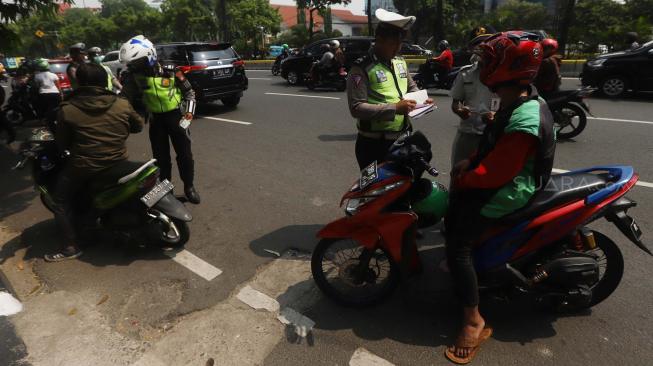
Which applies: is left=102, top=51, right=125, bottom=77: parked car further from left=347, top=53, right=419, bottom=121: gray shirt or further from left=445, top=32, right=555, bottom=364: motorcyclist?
left=445, top=32, right=555, bottom=364: motorcyclist

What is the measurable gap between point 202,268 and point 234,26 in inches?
1431

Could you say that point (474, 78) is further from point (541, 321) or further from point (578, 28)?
point (578, 28)

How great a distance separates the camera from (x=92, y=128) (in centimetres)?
309

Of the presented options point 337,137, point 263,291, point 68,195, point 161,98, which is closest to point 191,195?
point 161,98

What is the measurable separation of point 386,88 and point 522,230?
1257 mm

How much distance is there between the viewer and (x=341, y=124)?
7934 mm

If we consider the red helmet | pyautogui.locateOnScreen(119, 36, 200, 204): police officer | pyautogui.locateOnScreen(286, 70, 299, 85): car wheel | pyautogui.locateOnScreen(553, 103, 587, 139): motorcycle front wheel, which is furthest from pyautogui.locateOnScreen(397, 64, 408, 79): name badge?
pyautogui.locateOnScreen(286, 70, 299, 85): car wheel

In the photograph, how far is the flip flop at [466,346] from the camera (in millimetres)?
2178

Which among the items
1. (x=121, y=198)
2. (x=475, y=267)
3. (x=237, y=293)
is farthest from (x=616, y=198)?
(x=121, y=198)

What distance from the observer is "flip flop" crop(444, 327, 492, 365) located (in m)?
2.18

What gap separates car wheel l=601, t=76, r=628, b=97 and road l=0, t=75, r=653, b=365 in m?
4.77

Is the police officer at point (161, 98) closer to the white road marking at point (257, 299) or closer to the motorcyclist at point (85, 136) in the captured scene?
the motorcyclist at point (85, 136)

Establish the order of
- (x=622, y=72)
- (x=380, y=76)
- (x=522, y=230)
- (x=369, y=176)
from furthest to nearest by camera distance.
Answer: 1. (x=622, y=72)
2. (x=380, y=76)
3. (x=369, y=176)
4. (x=522, y=230)

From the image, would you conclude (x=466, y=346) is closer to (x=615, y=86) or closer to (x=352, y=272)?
(x=352, y=272)
